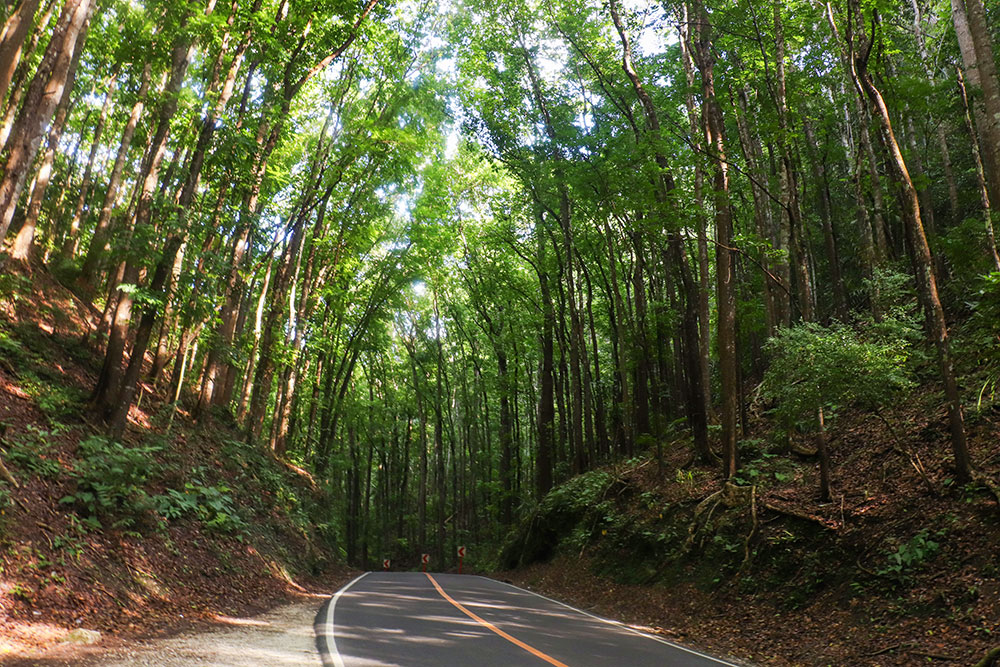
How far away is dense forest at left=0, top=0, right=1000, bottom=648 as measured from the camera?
9617 millimetres

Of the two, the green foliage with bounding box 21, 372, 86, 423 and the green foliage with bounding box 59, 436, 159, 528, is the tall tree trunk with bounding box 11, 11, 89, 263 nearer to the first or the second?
the green foliage with bounding box 21, 372, 86, 423

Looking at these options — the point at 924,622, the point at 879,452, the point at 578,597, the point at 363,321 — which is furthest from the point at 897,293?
the point at 363,321

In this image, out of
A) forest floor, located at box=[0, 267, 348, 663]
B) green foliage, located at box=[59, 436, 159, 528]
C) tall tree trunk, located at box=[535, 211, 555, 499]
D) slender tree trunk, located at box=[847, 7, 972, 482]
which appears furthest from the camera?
tall tree trunk, located at box=[535, 211, 555, 499]

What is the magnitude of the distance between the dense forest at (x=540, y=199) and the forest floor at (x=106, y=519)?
790 millimetres

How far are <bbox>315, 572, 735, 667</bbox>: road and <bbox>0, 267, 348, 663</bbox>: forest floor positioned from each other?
186 centimetres

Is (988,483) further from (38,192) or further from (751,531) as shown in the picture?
(38,192)

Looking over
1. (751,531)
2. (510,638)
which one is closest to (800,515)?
(751,531)

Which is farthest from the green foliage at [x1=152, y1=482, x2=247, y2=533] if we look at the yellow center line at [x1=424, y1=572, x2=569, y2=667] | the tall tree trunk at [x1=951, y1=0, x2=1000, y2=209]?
the tall tree trunk at [x1=951, y1=0, x2=1000, y2=209]

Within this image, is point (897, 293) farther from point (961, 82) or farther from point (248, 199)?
point (248, 199)

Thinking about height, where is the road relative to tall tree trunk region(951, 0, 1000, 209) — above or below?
below

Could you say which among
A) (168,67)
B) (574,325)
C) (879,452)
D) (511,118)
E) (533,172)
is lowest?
(879,452)

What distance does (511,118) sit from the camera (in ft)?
68.2

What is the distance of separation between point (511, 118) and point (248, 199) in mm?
10136

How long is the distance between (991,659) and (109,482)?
37.6ft
